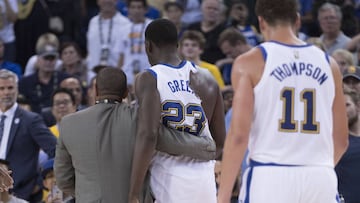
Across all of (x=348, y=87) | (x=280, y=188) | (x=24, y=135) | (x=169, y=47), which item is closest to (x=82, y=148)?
(x=169, y=47)

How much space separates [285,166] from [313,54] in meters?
0.73

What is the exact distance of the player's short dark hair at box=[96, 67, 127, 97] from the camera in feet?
22.5

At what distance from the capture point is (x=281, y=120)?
5.74m

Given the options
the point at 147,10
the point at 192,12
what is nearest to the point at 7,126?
the point at 147,10

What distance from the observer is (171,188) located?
6750 millimetres

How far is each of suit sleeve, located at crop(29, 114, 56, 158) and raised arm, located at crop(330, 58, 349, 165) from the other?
5071 millimetres

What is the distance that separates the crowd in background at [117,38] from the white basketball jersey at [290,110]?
591 centimetres

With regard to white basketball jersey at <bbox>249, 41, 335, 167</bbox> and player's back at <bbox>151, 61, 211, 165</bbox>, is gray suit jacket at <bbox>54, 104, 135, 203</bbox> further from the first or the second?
white basketball jersey at <bbox>249, 41, 335, 167</bbox>

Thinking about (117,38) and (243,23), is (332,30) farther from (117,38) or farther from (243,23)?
(117,38)

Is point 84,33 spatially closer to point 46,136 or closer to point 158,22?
point 46,136

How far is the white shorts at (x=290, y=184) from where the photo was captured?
18.7 feet

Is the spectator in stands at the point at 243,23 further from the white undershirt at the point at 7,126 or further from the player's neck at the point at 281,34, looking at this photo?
the player's neck at the point at 281,34

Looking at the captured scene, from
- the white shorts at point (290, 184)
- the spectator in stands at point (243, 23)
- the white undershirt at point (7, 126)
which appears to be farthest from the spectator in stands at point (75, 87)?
the white shorts at point (290, 184)

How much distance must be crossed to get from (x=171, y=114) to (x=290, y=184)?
1.31 meters
